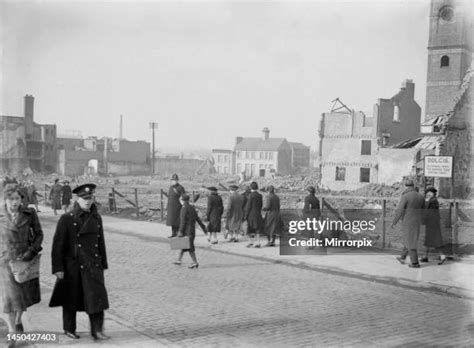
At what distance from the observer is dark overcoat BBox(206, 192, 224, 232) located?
1405 cm

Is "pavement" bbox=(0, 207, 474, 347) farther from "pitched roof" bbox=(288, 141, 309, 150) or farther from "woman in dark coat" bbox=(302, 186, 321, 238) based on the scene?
"pitched roof" bbox=(288, 141, 309, 150)

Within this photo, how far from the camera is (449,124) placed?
32.0m

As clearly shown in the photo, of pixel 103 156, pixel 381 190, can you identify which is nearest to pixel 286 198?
pixel 381 190

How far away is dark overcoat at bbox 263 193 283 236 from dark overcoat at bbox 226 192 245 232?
91 centimetres

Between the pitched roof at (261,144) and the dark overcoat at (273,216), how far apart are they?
59.5 metres

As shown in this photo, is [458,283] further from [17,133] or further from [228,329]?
[17,133]

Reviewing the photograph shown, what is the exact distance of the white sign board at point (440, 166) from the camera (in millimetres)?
12617

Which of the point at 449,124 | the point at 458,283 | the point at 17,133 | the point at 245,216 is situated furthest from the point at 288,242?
the point at 17,133

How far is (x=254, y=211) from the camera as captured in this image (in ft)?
45.8

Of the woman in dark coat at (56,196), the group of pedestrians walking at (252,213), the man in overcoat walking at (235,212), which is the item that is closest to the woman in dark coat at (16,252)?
the group of pedestrians walking at (252,213)

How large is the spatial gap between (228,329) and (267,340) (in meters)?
0.61

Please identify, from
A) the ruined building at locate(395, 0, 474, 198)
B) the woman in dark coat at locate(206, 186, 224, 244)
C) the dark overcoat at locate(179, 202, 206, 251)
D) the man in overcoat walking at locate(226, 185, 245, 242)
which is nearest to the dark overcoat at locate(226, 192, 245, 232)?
the man in overcoat walking at locate(226, 185, 245, 242)

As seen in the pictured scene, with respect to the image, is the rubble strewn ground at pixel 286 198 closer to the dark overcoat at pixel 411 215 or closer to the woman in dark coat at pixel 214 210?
the dark overcoat at pixel 411 215

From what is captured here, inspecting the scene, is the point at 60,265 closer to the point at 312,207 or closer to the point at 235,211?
the point at 312,207
